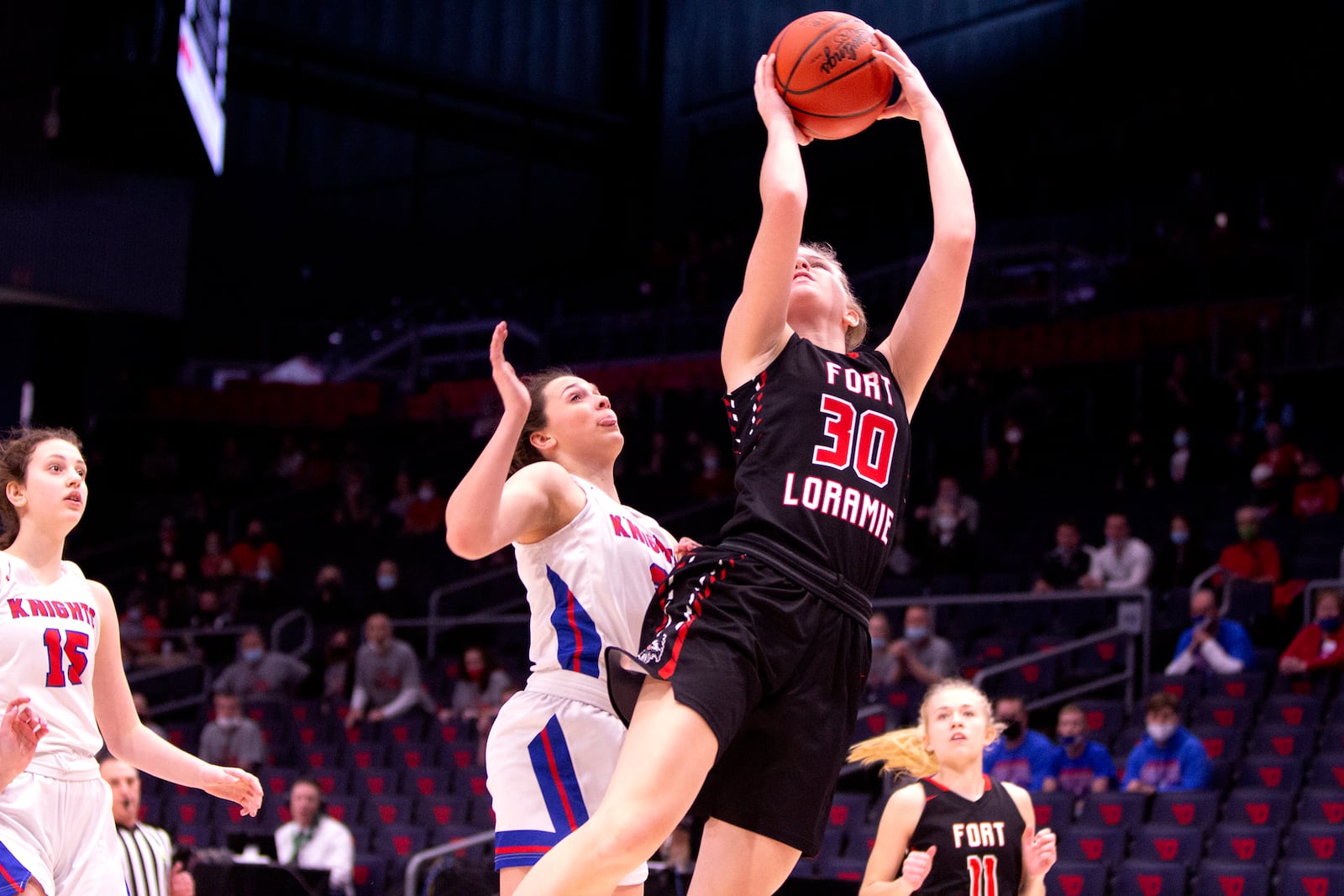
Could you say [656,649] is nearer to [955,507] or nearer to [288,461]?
[955,507]

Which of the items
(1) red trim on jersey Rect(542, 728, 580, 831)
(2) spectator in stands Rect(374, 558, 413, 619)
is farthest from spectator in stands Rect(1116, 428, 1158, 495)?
(1) red trim on jersey Rect(542, 728, 580, 831)

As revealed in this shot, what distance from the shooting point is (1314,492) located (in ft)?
36.9

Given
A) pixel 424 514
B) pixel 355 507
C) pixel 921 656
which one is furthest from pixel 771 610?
pixel 355 507

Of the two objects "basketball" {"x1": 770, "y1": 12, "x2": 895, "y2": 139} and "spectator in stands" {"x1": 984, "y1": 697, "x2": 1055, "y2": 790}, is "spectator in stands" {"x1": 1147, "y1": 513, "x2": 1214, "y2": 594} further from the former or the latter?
"basketball" {"x1": 770, "y1": 12, "x2": 895, "y2": 139}

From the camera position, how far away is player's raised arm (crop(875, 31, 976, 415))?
126 inches

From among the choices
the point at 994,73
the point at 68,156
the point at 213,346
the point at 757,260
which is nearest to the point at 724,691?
the point at 757,260

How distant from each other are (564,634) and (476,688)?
8.52 metres

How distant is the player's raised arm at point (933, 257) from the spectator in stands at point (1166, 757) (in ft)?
18.8

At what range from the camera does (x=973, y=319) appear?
17.6 meters

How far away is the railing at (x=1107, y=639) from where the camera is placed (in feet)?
31.9

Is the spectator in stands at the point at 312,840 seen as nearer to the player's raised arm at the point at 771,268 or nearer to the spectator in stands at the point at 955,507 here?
the spectator in stands at the point at 955,507

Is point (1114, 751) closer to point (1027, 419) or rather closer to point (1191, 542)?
point (1191, 542)

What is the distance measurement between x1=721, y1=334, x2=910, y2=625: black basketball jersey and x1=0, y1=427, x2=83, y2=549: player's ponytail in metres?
2.21

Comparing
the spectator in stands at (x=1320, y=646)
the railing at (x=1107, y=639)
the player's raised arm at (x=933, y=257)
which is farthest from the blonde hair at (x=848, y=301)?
the spectator in stands at (x=1320, y=646)
